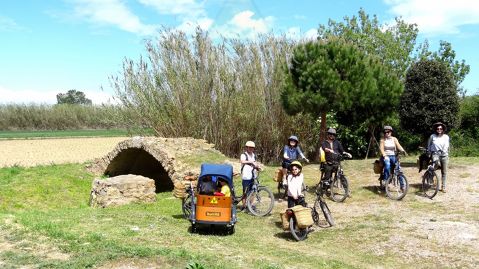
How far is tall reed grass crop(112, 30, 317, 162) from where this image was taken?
73.5 feet

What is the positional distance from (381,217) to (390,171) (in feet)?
7.58

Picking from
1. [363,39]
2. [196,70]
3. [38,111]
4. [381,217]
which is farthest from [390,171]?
[38,111]

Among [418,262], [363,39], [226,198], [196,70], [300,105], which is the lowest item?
[418,262]

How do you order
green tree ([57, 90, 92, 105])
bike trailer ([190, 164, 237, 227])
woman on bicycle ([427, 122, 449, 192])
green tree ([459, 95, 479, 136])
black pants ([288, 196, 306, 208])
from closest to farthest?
bike trailer ([190, 164, 237, 227])
black pants ([288, 196, 306, 208])
woman on bicycle ([427, 122, 449, 192])
green tree ([459, 95, 479, 136])
green tree ([57, 90, 92, 105])

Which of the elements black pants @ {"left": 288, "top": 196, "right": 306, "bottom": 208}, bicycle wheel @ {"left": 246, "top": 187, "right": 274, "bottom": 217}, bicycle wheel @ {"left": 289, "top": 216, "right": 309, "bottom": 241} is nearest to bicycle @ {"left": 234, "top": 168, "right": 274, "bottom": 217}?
bicycle wheel @ {"left": 246, "top": 187, "right": 274, "bottom": 217}

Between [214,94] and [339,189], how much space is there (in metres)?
10.3

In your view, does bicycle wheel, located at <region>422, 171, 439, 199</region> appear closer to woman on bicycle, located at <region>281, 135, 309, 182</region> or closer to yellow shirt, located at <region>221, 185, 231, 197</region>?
woman on bicycle, located at <region>281, 135, 309, 182</region>

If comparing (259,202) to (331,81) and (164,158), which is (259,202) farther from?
(331,81)

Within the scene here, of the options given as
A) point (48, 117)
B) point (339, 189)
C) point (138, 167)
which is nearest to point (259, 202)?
point (339, 189)

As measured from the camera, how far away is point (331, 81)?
1814 centimetres

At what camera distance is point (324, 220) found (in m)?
11.8

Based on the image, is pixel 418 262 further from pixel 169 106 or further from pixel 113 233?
pixel 169 106

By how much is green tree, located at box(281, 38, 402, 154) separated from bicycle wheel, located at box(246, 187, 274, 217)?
693 centimetres

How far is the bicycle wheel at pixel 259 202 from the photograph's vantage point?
12079 mm
